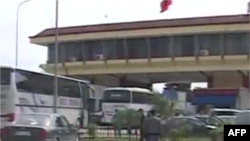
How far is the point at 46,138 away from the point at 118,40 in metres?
36.9

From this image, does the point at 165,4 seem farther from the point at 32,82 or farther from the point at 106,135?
the point at 106,135

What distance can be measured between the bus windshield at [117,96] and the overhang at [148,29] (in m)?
11.0

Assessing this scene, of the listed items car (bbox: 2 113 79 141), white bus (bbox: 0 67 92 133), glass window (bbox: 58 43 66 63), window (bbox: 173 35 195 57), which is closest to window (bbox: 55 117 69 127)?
car (bbox: 2 113 79 141)

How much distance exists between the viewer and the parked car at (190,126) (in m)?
25.3

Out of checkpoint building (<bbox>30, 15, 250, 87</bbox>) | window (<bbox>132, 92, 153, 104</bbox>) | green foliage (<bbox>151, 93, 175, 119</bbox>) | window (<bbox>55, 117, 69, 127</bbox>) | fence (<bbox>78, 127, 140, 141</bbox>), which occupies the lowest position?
fence (<bbox>78, 127, 140, 141</bbox>)

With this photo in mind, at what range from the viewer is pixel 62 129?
20797mm

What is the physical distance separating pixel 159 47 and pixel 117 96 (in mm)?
12104

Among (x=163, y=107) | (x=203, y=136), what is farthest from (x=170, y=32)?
(x=203, y=136)

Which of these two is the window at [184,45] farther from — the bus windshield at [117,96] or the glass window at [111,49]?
the bus windshield at [117,96]

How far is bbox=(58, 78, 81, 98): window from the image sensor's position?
33969mm

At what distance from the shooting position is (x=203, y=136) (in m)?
25.1

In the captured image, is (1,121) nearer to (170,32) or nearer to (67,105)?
(67,105)

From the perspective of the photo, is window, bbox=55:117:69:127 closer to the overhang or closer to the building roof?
the overhang

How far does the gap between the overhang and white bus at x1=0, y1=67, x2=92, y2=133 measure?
17.9m
